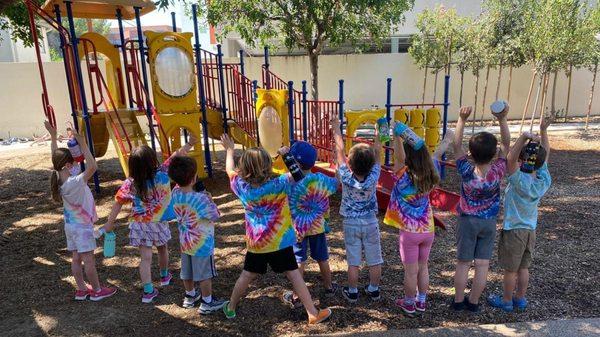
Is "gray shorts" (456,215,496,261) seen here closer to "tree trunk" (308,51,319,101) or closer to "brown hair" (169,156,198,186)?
"brown hair" (169,156,198,186)

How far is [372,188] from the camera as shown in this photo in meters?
3.25

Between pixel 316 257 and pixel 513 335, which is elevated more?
pixel 316 257

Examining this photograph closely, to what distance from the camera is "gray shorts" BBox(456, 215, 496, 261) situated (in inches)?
124

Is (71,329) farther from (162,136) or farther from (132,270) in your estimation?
(162,136)

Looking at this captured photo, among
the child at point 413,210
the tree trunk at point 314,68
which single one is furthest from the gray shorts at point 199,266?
the tree trunk at point 314,68

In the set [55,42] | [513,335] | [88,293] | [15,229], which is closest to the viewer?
[513,335]

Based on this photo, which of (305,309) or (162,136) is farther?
(162,136)

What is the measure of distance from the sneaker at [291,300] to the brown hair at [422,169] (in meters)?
1.38

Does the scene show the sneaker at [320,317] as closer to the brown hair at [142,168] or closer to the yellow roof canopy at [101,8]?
the brown hair at [142,168]

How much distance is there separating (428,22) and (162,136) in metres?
11.0

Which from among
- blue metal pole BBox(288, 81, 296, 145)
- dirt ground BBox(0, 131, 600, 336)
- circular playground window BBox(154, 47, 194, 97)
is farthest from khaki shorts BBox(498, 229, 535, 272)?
circular playground window BBox(154, 47, 194, 97)

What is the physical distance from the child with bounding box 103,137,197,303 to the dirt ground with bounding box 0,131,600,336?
0.45m

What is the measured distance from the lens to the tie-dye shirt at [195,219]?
3.19 metres

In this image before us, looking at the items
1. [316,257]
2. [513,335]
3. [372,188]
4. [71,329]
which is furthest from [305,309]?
[71,329]
